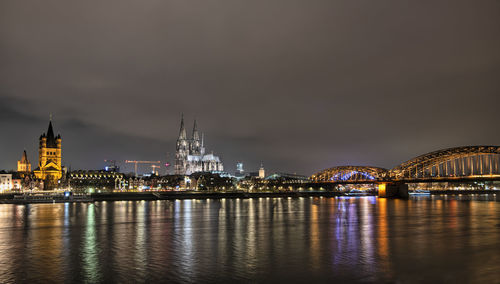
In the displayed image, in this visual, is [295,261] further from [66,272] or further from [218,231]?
[218,231]

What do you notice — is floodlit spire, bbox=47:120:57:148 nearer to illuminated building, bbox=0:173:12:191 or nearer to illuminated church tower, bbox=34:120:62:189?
illuminated church tower, bbox=34:120:62:189

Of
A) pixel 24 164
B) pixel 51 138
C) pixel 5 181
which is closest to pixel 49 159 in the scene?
pixel 51 138

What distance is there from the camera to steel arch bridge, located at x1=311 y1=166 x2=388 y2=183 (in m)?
129

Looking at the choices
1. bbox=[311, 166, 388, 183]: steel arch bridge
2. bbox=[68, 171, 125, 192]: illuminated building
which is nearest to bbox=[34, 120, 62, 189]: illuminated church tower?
bbox=[68, 171, 125, 192]: illuminated building

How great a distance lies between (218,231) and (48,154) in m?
139

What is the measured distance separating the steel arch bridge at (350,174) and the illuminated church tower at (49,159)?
291 ft

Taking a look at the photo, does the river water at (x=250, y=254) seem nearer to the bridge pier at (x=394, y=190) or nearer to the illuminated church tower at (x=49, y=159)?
the bridge pier at (x=394, y=190)

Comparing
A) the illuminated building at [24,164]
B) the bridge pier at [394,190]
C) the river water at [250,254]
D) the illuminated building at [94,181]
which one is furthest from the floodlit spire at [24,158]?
the river water at [250,254]

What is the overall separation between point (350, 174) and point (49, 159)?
103 m

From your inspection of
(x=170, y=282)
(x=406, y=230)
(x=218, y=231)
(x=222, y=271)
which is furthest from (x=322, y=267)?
(x=406, y=230)

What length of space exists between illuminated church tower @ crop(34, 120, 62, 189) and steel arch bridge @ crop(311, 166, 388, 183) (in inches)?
3497

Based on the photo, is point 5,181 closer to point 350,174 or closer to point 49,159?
point 49,159

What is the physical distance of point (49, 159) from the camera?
509 feet

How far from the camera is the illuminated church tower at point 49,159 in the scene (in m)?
149
